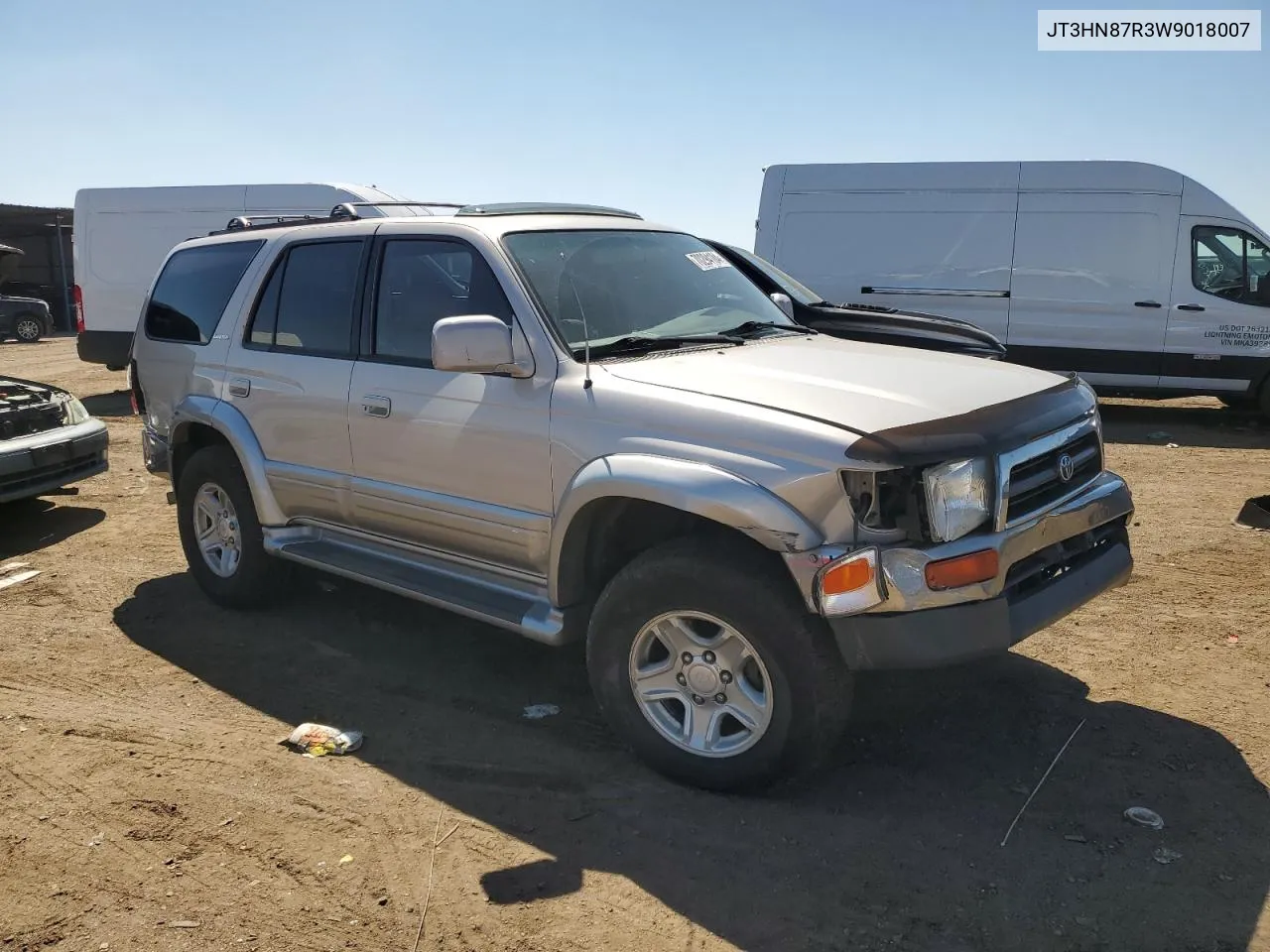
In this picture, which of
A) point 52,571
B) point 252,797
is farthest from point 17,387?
point 252,797

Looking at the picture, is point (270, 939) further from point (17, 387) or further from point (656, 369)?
point (17, 387)

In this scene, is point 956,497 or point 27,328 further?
point 27,328

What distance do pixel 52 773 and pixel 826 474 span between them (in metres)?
2.95

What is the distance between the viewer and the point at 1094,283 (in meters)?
11.2

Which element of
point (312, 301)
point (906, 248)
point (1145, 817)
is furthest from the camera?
point (906, 248)

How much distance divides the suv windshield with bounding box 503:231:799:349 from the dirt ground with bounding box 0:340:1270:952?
5.16 ft

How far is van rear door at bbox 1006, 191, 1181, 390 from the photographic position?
1104 cm

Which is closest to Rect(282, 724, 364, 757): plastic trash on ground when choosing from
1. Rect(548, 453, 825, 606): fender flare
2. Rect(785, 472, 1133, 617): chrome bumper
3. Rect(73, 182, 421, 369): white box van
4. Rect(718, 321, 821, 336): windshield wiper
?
Rect(548, 453, 825, 606): fender flare

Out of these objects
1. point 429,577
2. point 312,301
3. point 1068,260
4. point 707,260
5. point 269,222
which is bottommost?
point 429,577

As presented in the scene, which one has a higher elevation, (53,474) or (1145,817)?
(53,474)

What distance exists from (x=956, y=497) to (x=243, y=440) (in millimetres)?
3513

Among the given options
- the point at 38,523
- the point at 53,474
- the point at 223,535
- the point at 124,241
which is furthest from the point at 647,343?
the point at 124,241

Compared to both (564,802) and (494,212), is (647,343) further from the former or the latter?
(564,802)

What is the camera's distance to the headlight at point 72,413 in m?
7.48
